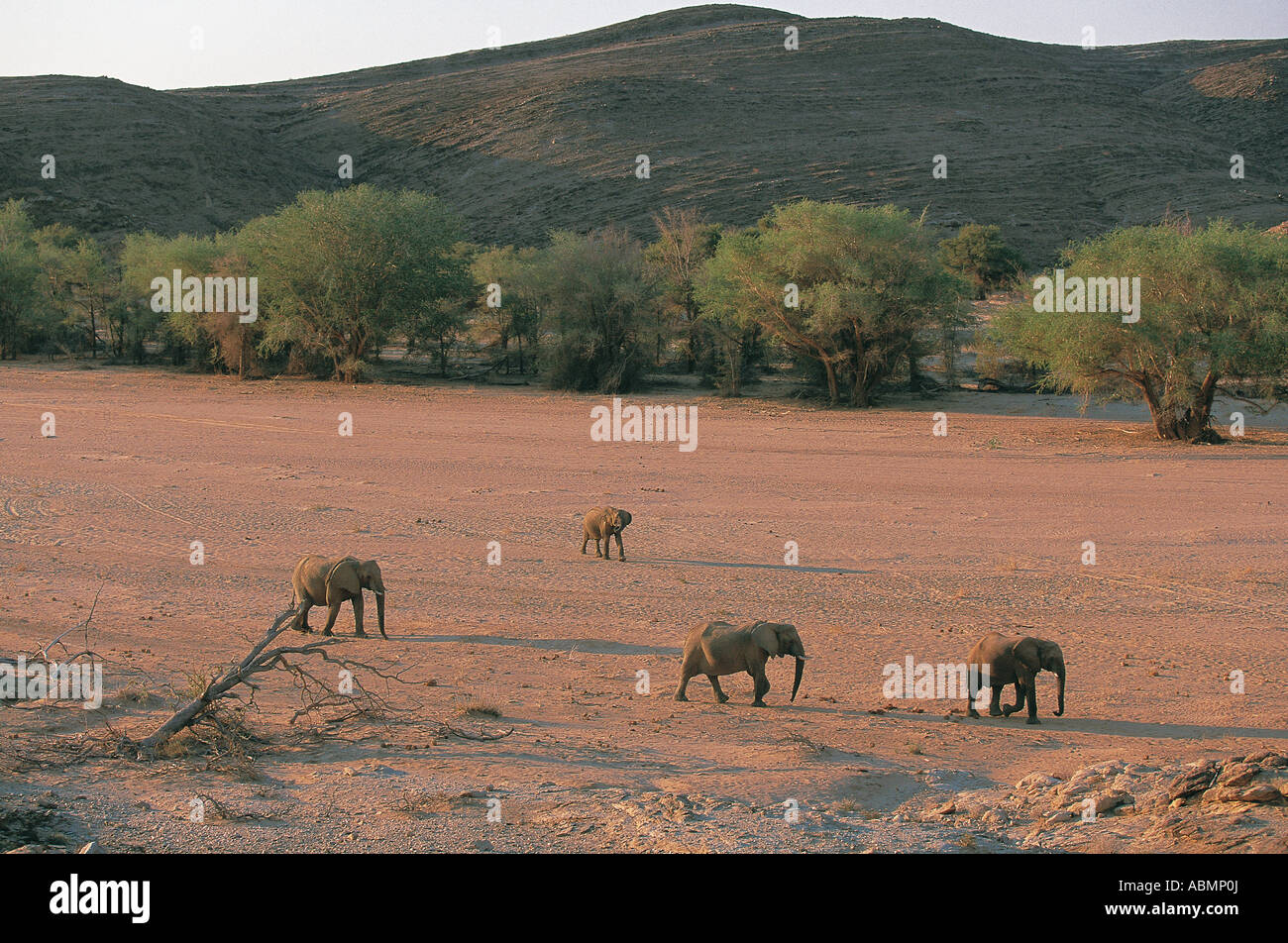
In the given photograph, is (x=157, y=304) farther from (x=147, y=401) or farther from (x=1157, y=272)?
(x=1157, y=272)

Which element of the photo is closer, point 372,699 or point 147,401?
point 372,699

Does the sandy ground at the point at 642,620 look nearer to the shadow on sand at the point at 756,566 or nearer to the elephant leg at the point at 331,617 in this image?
the shadow on sand at the point at 756,566

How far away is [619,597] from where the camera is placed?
12.6 metres

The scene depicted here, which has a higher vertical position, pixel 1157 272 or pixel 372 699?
pixel 1157 272

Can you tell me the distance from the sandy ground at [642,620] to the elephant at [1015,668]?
0.84 feet

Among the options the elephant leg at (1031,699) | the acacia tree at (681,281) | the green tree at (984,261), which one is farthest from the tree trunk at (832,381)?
the elephant leg at (1031,699)

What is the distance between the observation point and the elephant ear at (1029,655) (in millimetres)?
8703

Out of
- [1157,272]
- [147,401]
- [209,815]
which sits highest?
[1157,272]

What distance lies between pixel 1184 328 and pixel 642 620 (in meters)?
19.0

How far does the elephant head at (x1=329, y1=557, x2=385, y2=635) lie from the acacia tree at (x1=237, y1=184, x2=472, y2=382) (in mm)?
28662

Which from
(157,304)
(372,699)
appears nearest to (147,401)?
(157,304)

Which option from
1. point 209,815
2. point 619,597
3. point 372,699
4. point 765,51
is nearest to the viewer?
point 209,815

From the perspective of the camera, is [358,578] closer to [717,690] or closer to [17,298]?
[717,690]

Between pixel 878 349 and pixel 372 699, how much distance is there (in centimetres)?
2625
